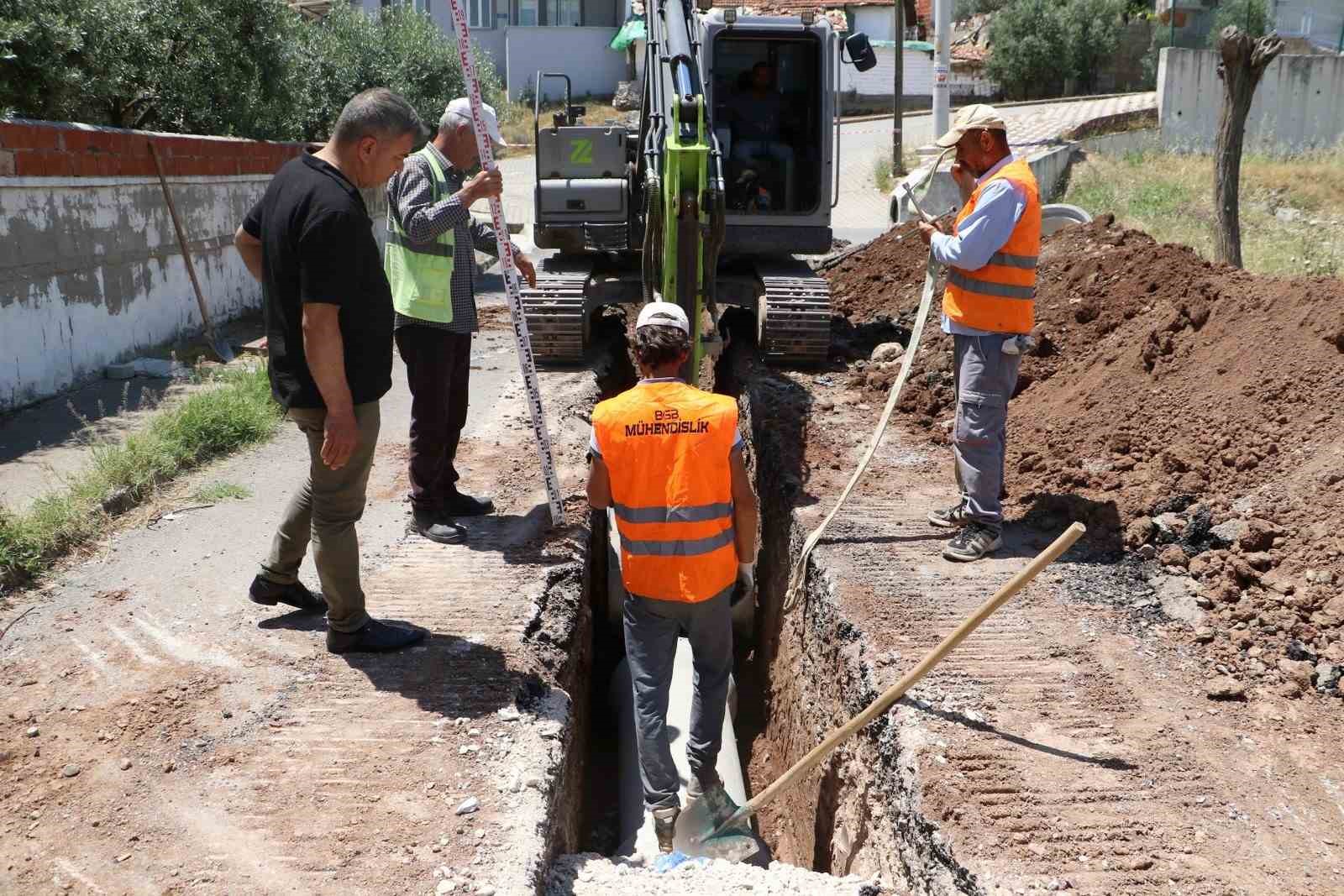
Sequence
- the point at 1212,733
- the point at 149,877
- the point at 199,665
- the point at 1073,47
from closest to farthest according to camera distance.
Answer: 1. the point at 149,877
2. the point at 1212,733
3. the point at 199,665
4. the point at 1073,47

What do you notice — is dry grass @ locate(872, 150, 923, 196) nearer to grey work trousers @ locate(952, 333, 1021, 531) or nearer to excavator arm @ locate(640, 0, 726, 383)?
excavator arm @ locate(640, 0, 726, 383)

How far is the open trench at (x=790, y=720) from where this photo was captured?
157 inches

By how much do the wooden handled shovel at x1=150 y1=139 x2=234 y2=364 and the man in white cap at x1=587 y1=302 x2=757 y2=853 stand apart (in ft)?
23.9

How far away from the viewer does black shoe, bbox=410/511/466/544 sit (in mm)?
5805

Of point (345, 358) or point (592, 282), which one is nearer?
point (345, 358)

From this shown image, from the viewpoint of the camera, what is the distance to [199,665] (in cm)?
452

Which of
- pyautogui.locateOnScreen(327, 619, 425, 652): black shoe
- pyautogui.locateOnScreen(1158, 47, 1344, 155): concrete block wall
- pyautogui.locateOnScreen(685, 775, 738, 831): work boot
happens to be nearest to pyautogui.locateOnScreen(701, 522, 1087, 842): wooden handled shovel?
pyautogui.locateOnScreen(685, 775, 738, 831): work boot

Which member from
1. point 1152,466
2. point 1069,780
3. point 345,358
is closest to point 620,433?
point 345,358

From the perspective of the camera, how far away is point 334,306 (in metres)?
3.94

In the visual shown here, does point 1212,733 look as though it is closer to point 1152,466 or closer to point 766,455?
point 1152,466

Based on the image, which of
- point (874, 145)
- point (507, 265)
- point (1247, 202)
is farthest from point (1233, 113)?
point (874, 145)

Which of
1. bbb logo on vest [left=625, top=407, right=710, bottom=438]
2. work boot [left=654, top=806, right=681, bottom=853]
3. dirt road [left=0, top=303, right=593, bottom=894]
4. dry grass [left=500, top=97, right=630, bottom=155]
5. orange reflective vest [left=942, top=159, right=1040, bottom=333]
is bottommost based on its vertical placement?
work boot [left=654, top=806, right=681, bottom=853]

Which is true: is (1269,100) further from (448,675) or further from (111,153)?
(448,675)

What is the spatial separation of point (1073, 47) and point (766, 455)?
3209cm
